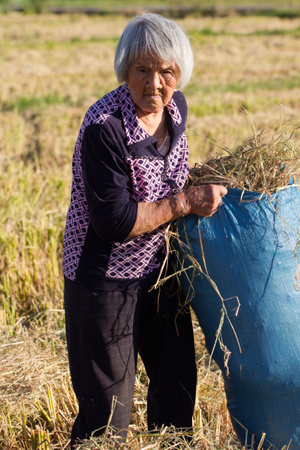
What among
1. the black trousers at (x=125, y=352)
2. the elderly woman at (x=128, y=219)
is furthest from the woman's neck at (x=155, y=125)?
the black trousers at (x=125, y=352)

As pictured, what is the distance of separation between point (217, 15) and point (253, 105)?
1800cm

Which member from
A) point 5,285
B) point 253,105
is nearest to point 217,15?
point 253,105

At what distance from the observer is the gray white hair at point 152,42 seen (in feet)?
5.82

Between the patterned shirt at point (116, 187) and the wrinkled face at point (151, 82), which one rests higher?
the wrinkled face at point (151, 82)

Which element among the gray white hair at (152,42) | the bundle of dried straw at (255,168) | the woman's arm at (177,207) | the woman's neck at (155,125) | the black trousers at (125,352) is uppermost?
the gray white hair at (152,42)

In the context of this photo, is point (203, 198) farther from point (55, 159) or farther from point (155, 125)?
point (55, 159)

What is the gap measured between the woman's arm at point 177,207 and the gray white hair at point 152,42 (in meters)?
0.40

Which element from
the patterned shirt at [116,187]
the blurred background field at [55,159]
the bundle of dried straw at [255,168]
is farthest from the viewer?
the blurred background field at [55,159]

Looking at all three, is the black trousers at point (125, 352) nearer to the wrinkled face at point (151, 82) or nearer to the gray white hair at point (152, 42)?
the wrinkled face at point (151, 82)

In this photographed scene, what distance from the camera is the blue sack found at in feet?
6.29

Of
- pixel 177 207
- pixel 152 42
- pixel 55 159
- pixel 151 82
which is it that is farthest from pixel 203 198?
pixel 55 159

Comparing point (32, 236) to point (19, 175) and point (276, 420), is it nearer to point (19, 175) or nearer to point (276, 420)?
point (19, 175)

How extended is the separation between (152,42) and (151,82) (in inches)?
4.6

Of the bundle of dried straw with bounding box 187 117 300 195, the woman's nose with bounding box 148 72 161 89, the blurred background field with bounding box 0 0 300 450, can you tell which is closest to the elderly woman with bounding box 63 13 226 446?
the woman's nose with bounding box 148 72 161 89
